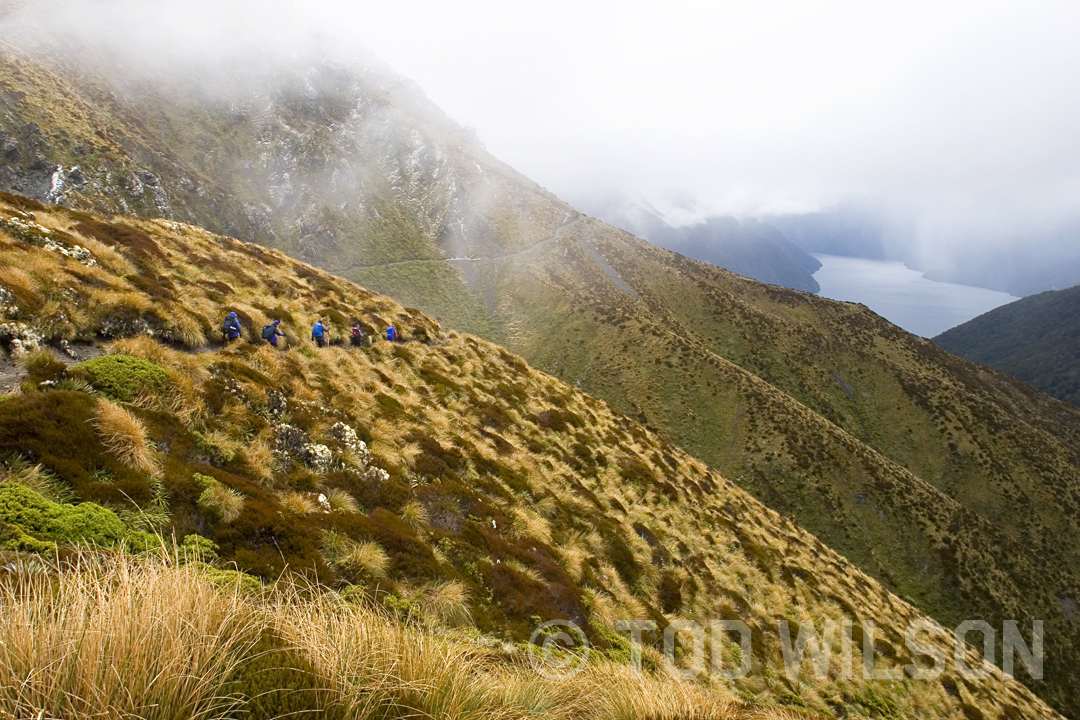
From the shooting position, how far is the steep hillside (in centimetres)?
5350

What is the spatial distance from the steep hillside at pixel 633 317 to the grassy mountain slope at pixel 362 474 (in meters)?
37.9

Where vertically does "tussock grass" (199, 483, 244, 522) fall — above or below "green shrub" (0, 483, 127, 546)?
below

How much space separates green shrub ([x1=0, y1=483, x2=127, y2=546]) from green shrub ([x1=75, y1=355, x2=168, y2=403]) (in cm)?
330

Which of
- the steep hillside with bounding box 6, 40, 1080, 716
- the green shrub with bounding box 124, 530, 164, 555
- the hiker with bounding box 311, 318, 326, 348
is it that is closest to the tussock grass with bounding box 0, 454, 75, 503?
the green shrub with bounding box 124, 530, 164, 555

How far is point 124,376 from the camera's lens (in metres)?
7.60

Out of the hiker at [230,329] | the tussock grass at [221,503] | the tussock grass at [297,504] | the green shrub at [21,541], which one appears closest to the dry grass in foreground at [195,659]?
the green shrub at [21,541]

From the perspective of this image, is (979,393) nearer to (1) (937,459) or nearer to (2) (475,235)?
(1) (937,459)

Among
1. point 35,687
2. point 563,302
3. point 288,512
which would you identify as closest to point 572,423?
point 288,512

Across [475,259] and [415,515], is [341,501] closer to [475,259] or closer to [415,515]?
[415,515]

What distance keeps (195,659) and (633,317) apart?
87.9 metres

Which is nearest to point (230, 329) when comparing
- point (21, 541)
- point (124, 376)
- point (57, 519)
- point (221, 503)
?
point (124, 376)

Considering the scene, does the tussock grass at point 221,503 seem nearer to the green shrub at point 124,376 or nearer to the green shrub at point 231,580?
the green shrub at point 231,580

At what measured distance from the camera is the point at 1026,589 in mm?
50031

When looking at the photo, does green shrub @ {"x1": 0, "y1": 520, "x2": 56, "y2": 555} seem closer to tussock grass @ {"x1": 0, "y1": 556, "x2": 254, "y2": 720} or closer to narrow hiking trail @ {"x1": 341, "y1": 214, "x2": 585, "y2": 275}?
tussock grass @ {"x1": 0, "y1": 556, "x2": 254, "y2": 720}
